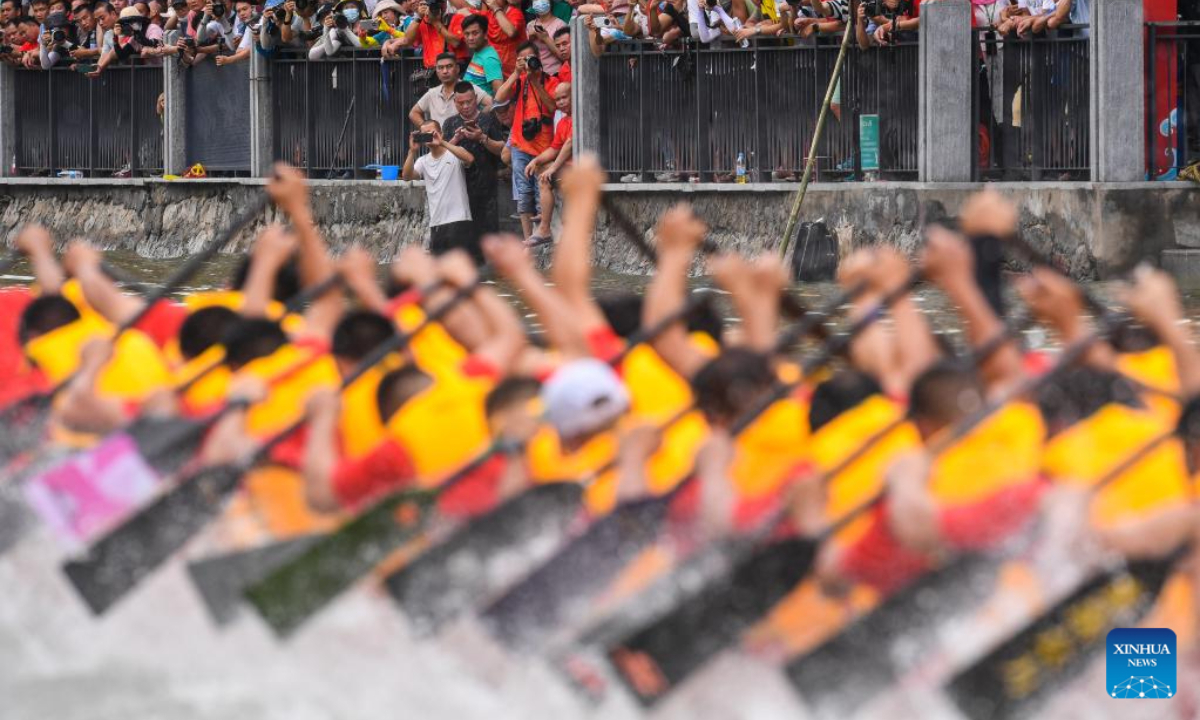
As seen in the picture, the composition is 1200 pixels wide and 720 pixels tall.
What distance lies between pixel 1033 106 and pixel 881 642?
9055 mm

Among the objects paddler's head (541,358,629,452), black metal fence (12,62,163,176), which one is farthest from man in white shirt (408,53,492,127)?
paddler's head (541,358,629,452)

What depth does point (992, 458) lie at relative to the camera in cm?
539

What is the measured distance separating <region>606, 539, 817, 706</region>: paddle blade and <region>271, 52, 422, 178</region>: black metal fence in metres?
11.9

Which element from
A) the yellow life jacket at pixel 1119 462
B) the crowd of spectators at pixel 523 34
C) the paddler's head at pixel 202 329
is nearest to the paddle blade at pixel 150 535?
the paddler's head at pixel 202 329

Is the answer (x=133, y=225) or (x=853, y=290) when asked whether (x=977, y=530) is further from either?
(x=133, y=225)

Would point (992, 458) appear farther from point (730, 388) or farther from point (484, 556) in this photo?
point (484, 556)

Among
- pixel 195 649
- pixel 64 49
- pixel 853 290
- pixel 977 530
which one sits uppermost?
pixel 64 49

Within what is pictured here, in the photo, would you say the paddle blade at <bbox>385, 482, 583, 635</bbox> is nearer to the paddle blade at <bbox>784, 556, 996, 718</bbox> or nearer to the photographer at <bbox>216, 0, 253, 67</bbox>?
the paddle blade at <bbox>784, 556, 996, 718</bbox>

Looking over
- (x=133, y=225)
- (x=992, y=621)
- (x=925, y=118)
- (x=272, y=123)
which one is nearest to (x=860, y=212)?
Answer: (x=925, y=118)

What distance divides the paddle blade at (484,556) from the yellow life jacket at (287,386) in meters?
0.95

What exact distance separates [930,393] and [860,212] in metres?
9.08

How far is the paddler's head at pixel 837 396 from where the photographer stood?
5949 millimetres

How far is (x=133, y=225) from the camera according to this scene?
20500 millimetres

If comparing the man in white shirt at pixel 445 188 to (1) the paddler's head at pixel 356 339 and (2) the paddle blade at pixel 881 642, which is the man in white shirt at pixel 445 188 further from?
(2) the paddle blade at pixel 881 642
